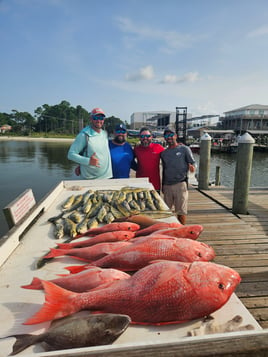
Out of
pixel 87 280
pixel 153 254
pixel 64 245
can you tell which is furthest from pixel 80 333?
pixel 64 245

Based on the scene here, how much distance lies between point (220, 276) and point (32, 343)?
1.18m

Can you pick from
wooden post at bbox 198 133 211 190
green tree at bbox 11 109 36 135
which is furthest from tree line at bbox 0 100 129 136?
wooden post at bbox 198 133 211 190

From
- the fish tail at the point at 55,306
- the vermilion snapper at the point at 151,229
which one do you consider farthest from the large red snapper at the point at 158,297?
the vermilion snapper at the point at 151,229

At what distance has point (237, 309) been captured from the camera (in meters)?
1.47

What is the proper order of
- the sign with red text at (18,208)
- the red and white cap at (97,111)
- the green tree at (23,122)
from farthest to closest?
1. the green tree at (23,122)
2. the red and white cap at (97,111)
3. the sign with red text at (18,208)

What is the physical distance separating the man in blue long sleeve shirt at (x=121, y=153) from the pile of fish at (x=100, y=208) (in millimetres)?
1082

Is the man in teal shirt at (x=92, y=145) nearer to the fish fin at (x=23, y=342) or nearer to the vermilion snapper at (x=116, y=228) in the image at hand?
the vermilion snapper at (x=116, y=228)

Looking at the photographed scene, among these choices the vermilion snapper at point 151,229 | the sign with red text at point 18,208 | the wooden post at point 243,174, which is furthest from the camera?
the wooden post at point 243,174

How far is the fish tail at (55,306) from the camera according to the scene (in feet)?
4.35

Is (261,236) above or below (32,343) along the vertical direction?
below

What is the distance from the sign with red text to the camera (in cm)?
264

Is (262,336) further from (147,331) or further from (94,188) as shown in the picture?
(94,188)

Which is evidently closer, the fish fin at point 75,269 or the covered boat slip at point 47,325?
the covered boat slip at point 47,325

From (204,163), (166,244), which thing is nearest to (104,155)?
(166,244)
